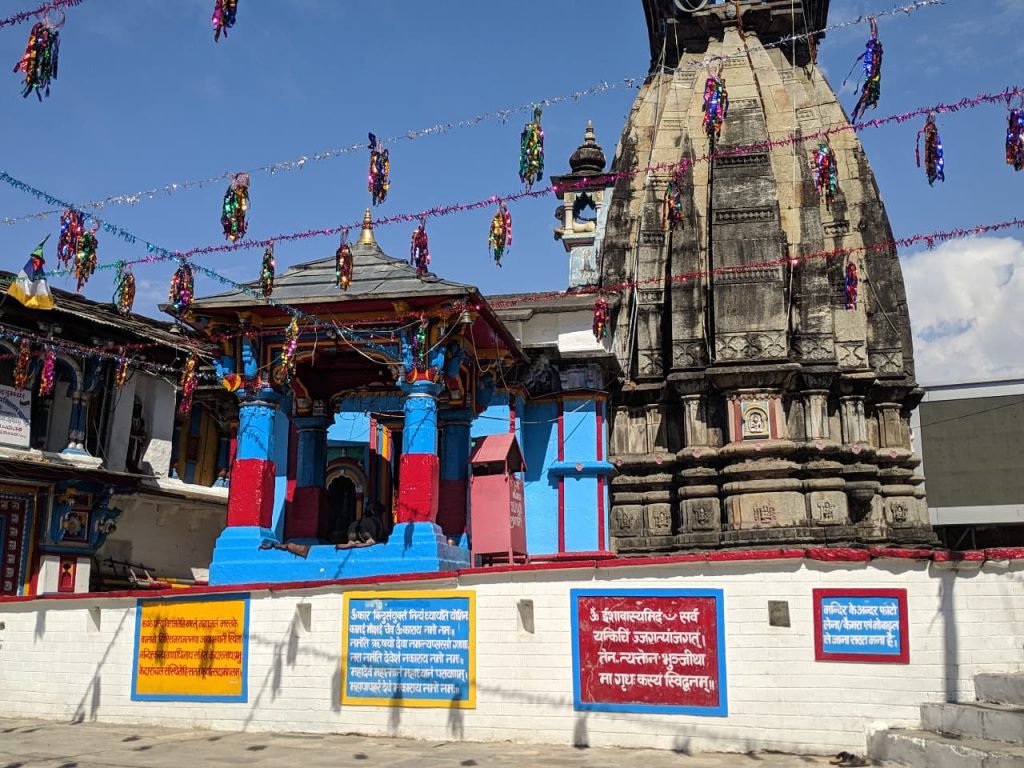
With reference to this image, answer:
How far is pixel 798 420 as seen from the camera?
24719 mm

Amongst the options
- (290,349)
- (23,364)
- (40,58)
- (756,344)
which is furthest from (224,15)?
(756,344)

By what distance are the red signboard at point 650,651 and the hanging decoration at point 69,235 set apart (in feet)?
24.9

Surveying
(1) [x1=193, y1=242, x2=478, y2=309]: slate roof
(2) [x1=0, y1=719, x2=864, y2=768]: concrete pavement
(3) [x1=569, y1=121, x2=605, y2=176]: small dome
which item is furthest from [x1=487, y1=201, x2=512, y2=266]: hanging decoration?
(3) [x1=569, y1=121, x2=605, y2=176]: small dome

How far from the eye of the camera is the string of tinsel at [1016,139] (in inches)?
473

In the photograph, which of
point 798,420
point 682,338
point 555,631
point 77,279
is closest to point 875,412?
point 798,420

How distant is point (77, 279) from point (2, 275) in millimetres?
7871

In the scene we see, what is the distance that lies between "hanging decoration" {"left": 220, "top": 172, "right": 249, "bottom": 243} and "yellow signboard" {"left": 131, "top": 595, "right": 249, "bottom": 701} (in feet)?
16.2

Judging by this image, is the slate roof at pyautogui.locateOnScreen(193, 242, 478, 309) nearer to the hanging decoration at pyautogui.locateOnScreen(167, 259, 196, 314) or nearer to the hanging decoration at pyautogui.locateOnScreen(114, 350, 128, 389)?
the hanging decoration at pyautogui.locateOnScreen(167, 259, 196, 314)

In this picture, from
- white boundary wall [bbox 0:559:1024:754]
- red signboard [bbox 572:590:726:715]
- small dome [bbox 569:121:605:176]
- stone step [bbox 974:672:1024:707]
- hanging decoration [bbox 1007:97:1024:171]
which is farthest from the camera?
small dome [bbox 569:121:605:176]

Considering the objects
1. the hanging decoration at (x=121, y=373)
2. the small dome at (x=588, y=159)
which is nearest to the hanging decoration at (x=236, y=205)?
the hanging decoration at (x=121, y=373)

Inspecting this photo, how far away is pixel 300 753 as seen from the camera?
10234 mm

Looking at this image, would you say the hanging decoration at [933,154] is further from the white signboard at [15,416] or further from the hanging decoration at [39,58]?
the white signboard at [15,416]

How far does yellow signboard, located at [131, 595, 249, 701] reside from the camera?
40.1ft

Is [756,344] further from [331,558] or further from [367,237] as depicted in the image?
[331,558]
